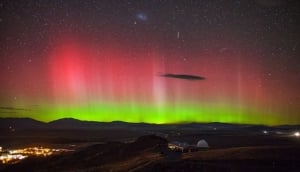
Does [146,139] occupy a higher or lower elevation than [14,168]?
higher

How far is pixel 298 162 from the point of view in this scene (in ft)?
141

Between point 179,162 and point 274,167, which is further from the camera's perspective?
point 179,162

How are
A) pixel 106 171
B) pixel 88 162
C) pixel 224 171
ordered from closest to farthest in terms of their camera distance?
pixel 224 171, pixel 106 171, pixel 88 162

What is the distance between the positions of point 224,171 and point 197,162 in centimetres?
544

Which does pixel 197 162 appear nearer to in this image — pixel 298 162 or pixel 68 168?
pixel 298 162

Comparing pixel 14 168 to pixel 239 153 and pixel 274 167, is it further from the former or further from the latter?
pixel 274 167

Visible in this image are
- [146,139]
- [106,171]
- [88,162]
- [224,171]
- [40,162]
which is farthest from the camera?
[146,139]

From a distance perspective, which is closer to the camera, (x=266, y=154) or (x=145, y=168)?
(x=145, y=168)

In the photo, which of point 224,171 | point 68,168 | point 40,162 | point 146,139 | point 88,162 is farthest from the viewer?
point 146,139

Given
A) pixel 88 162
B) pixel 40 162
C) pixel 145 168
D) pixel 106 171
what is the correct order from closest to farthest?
pixel 145 168
pixel 106 171
pixel 88 162
pixel 40 162

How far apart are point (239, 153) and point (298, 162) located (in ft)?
32.0

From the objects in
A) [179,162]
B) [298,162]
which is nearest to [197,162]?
[179,162]

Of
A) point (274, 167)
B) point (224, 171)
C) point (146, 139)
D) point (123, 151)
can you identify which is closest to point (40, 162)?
point (123, 151)

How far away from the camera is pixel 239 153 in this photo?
50.9 m
